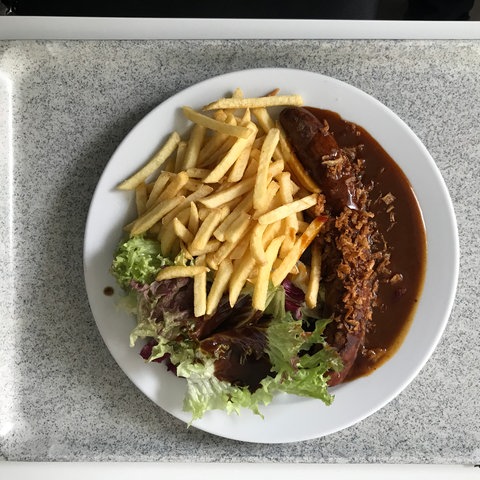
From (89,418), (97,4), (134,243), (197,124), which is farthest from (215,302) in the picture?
(97,4)

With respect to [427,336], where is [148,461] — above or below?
below

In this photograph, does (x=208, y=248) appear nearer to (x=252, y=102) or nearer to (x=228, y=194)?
(x=228, y=194)

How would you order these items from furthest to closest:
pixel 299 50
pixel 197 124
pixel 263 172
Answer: pixel 299 50 < pixel 197 124 < pixel 263 172

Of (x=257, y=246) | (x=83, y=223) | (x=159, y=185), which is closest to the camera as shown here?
(x=257, y=246)

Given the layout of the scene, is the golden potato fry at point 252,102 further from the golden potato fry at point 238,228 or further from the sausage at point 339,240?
the golden potato fry at point 238,228

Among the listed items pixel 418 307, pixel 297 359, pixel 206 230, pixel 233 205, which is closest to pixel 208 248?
pixel 206 230

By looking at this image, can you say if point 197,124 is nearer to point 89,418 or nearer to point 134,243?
point 134,243

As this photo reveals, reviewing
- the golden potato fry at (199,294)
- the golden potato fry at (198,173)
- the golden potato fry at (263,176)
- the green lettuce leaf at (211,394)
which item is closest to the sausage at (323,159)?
the golden potato fry at (263,176)
